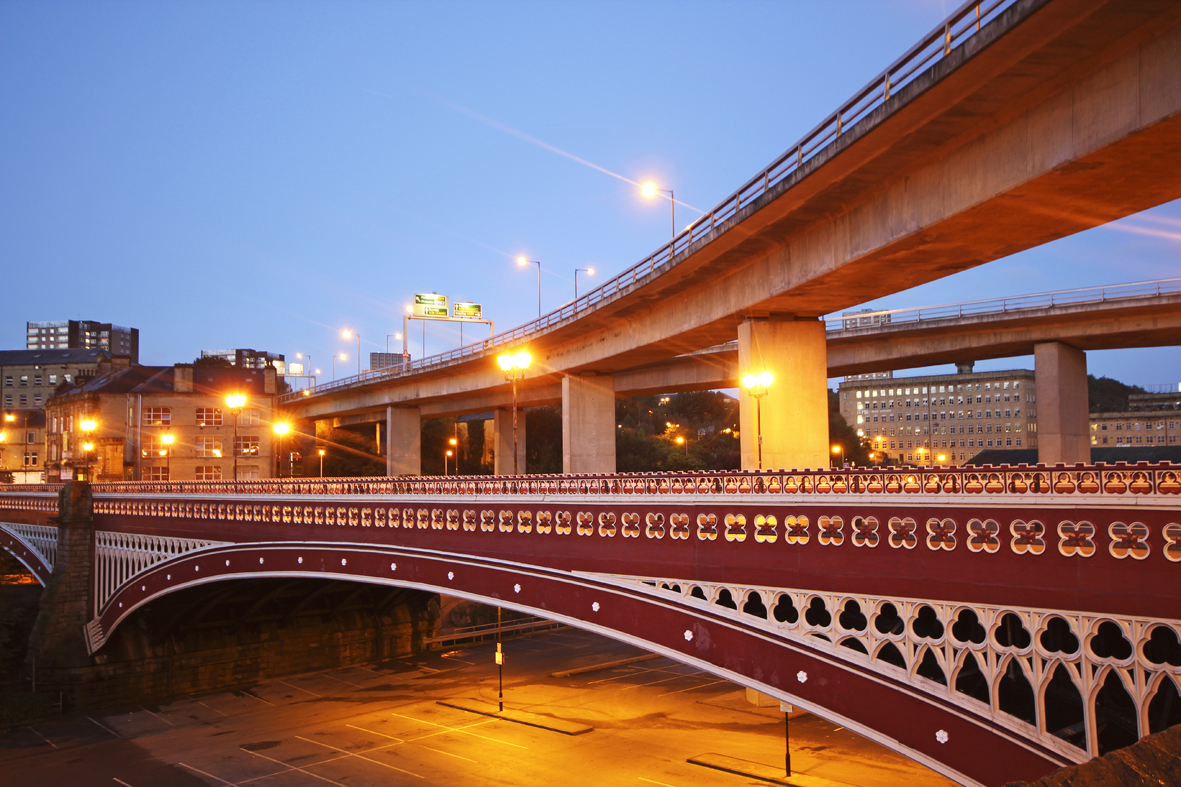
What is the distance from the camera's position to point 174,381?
231ft

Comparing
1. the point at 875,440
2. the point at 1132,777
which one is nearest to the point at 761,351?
the point at 1132,777

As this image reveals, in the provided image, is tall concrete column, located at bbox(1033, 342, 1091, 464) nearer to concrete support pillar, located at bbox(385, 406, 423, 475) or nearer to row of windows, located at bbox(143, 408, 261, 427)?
concrete support pillar, located at bbox(385, 406, 423, 475)

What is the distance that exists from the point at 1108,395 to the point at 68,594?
121 meters

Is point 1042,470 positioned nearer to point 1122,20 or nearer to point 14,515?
point 1122,20

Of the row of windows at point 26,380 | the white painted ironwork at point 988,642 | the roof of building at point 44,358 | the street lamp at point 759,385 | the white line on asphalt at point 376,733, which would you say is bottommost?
the white line on asphalt at point 376,733

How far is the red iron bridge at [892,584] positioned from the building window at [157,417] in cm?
5428

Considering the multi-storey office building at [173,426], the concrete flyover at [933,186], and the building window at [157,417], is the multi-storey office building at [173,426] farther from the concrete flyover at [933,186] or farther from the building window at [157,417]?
the concrete flyover at [933,186]

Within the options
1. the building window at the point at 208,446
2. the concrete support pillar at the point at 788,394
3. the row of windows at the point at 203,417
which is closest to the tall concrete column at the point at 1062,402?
the concrete support pillar at the point at 788,394

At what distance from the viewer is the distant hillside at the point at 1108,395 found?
97.8m

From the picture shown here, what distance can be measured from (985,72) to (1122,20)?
2.33 m

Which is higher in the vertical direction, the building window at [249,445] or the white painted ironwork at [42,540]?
the building window at [249,445]

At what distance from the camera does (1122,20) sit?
12977 mm

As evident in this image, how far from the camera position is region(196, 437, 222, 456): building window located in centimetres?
6944

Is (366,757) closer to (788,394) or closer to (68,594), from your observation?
(68,594)
